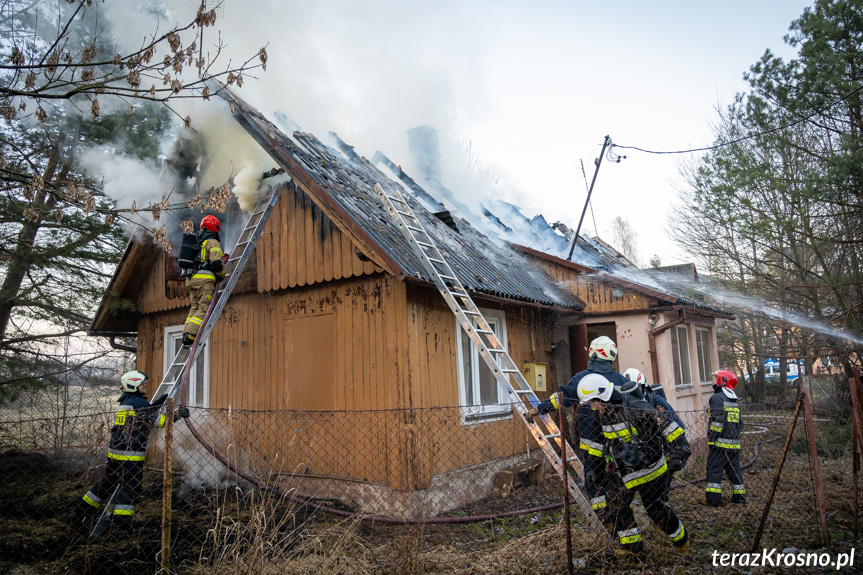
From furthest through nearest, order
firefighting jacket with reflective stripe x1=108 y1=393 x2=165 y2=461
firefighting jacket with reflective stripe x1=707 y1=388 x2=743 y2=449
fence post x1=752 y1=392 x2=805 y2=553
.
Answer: firefighting jacket with reflective stripe x1=707 y1=388 x2=743 y2=449 < firefighting jacket with reflective stripe x1=108 y1=393 x2=165 y2=461 < fence post x1=752 y1=392 x2=805 y2=553

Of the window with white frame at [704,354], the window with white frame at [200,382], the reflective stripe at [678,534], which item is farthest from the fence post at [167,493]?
the window with white frame at [704,354]

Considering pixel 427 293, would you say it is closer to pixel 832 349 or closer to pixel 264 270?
pixel 264 270

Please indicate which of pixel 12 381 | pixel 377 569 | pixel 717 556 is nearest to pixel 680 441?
pixel 717 556

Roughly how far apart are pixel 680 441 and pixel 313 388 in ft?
15.8

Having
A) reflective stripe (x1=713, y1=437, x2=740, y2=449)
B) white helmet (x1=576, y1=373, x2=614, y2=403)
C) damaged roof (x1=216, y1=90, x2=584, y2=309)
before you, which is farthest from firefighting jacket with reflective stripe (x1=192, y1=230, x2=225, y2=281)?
reflective stripe (x1=713, y1=437, x2=740, y2=449)

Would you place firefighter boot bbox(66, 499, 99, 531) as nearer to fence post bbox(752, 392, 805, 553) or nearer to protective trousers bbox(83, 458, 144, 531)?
protective trousers bbox(83, 458, 144, 531)

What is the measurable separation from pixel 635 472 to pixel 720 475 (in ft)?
10.1

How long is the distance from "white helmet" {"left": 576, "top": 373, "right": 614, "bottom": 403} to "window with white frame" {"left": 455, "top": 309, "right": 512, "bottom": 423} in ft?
9.18

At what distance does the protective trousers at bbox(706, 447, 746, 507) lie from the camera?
689cm

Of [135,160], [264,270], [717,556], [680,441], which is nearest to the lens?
[717,556]

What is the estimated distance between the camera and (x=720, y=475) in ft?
22.9

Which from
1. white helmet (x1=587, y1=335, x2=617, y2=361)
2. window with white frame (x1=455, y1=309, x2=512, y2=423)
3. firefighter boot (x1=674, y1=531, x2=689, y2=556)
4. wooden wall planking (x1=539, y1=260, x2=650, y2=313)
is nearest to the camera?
firefighter boot (x1=674, y1=531, x2=689, y2=556)

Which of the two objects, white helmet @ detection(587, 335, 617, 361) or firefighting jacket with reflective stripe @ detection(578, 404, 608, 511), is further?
white helmet @ detection(587, 335, 617, 361)

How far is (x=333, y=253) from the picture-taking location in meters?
7.66
